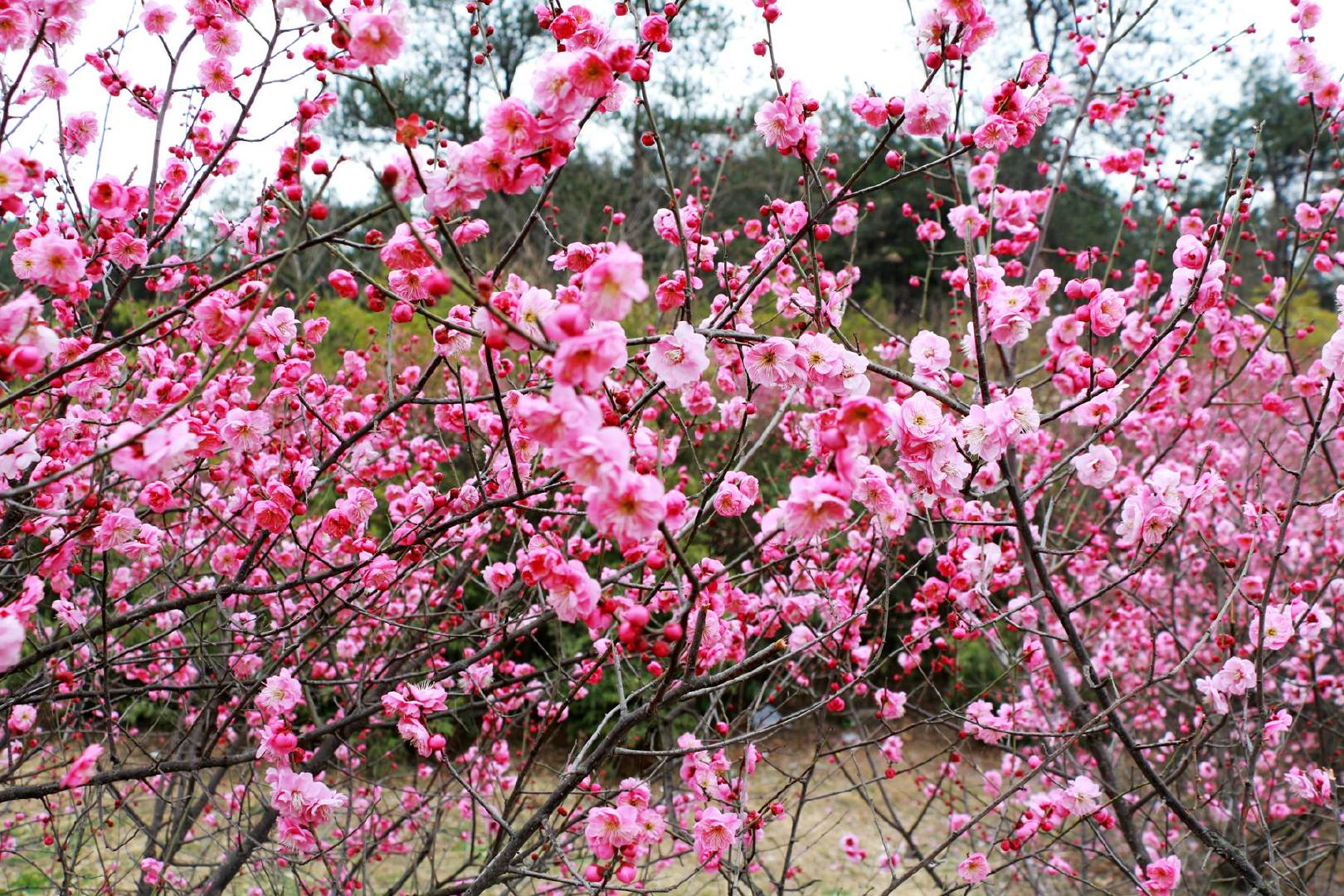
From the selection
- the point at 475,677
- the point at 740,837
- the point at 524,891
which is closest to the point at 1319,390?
the point at 740,837

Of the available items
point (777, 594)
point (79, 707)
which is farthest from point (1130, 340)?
point (79, 707)

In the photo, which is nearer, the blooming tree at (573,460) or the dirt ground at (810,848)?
the blooming tree at (573,460)

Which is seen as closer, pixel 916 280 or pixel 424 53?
pixel 916 280

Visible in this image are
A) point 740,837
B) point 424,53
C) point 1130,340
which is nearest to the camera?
point 740,837

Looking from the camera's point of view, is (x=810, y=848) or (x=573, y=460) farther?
(x=810, y=848)

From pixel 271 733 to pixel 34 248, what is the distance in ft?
3.46

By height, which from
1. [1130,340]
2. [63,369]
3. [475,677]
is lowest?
[63,369]

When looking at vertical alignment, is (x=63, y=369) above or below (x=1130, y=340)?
below

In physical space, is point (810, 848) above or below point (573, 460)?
above

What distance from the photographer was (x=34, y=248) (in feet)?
5.14

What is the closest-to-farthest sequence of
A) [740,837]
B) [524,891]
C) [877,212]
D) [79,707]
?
1. [740,837]
2. [79,707]
3. [524,891]
4. [877,212]

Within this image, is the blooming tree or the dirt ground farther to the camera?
the dirt ground

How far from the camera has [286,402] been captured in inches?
96.9

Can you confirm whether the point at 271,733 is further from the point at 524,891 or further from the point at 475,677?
the point at 524,891
